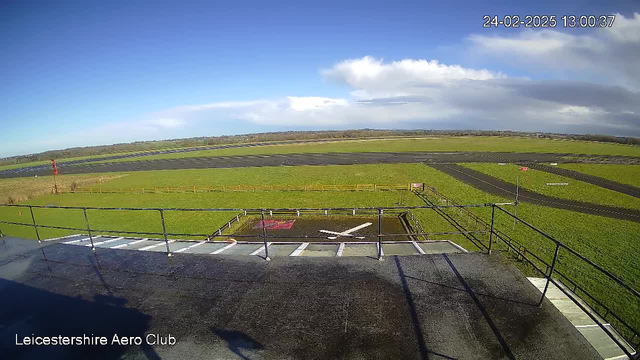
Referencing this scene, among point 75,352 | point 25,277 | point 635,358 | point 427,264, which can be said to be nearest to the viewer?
point 635,358

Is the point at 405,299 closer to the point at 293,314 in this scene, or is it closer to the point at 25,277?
the point at 293,314

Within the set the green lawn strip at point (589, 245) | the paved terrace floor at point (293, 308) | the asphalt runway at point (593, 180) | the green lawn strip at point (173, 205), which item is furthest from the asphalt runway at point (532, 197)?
the paved terrace floor at point (293, 308)

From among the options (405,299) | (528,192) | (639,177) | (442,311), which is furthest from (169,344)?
(639,177)

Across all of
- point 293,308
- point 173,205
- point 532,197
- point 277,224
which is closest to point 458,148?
point 532,197

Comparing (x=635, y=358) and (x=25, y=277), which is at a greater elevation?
(x=635, y=358)

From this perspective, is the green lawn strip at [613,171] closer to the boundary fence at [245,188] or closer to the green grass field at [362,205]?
the green grass field at [362,205]

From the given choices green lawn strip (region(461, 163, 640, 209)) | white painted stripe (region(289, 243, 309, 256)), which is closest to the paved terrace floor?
white painted stripe (region(289, 243, 309, 256))

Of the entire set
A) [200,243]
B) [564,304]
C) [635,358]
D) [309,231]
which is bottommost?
[309,231]
